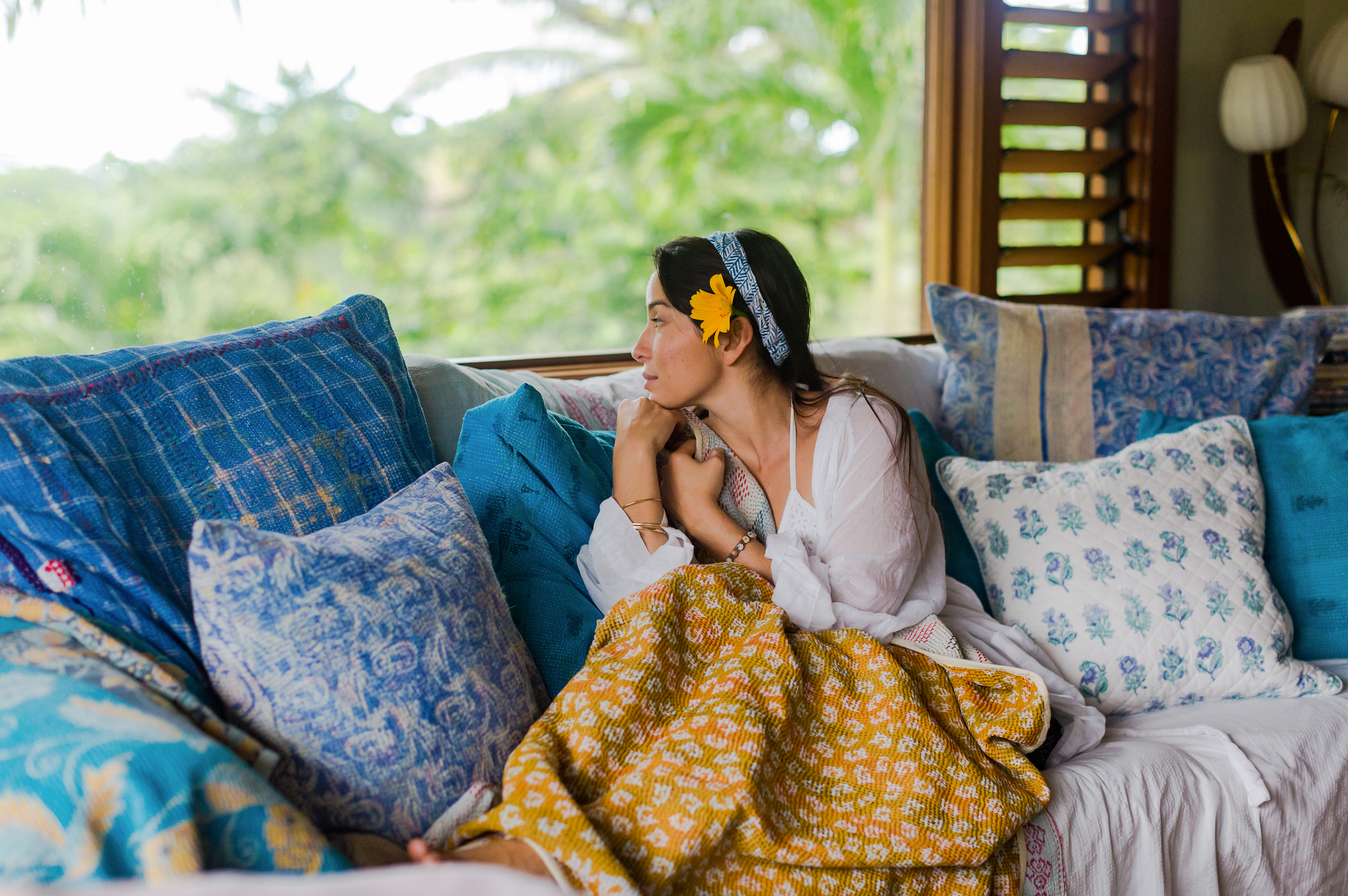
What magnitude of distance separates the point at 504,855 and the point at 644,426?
73 cm

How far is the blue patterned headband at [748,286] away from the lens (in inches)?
56.2

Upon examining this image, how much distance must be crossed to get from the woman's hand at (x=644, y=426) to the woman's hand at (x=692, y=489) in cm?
4

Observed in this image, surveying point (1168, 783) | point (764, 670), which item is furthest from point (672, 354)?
point (1168, 783)

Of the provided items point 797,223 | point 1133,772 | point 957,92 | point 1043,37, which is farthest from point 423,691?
point 1043,37

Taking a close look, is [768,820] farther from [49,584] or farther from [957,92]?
[957,92]

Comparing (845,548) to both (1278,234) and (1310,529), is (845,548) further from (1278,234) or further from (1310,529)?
(1278,234)

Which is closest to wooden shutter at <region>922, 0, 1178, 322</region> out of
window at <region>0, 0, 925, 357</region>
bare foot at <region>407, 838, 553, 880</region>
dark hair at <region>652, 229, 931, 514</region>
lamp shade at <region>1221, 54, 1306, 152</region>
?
lamp shade at <region>1221, 54, 1306, 152</region>

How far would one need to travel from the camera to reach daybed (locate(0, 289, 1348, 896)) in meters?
1.09

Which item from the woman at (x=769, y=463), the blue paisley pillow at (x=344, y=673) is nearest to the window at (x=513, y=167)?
the woman at (x=769, y=463)

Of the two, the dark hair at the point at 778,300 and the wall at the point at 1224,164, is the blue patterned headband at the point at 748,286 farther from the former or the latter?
the wall at the point at 1224,164

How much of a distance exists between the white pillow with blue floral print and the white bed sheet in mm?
65

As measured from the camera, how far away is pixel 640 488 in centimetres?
137

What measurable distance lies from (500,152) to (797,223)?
7.19ft

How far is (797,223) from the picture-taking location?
6.71 m
